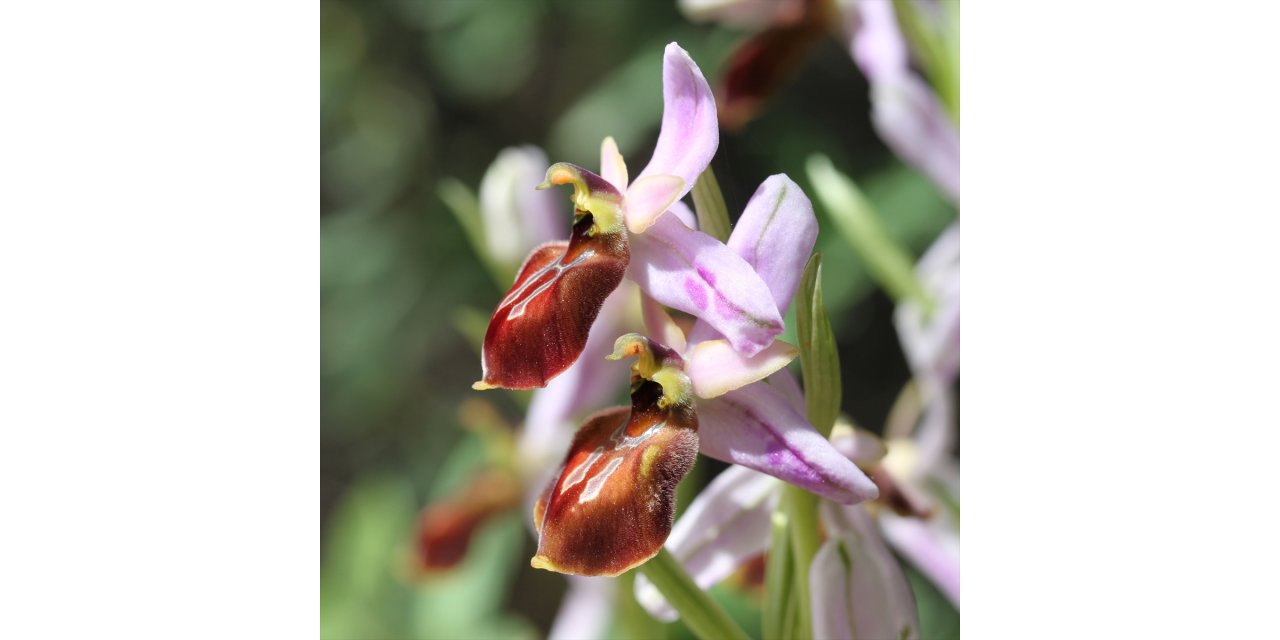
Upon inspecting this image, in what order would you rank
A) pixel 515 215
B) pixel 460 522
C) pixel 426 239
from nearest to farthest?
pixel 515 215
pixel 460 522
pixel 426 239

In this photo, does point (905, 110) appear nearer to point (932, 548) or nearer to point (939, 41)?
point (939, 41)

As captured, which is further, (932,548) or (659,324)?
(932,548)

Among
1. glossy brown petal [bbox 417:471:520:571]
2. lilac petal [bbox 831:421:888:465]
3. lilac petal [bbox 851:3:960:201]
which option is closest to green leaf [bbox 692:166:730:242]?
lilac petal [bbox 831:421:888:465]

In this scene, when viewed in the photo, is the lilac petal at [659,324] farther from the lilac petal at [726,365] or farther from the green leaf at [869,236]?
the green leaf at [869,236]

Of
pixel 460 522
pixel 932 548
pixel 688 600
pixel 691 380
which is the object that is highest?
pixel 691 380

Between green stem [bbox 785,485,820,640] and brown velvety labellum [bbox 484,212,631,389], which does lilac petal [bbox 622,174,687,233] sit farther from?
green stem [bbox 785,485,820,640]

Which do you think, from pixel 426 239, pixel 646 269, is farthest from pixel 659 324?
pixel 426 239

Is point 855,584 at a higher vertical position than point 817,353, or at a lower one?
lower
